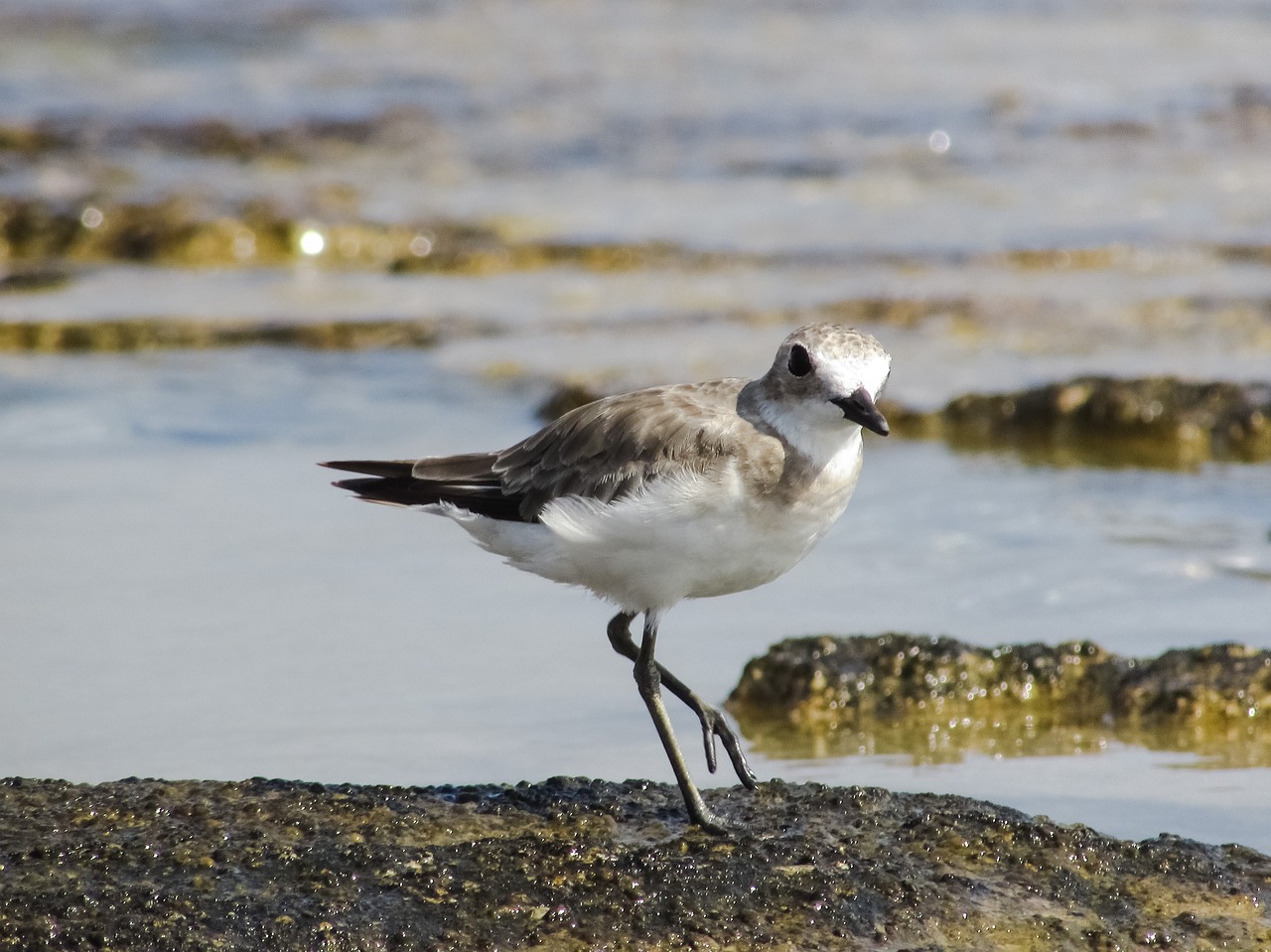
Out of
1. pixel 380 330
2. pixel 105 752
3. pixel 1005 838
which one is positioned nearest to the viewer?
pixel 1005 838

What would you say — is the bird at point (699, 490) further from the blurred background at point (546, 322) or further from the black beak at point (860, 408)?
the blurred background at point (546, 322)

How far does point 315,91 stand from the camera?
61.4 ft

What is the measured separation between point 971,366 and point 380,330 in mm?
3610

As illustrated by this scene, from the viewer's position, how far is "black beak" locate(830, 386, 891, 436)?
3.94m

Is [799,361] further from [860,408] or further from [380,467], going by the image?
[380,467]

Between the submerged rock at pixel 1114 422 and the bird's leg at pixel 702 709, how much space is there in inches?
155

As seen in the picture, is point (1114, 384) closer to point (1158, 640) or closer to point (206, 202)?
point (1158, 640)

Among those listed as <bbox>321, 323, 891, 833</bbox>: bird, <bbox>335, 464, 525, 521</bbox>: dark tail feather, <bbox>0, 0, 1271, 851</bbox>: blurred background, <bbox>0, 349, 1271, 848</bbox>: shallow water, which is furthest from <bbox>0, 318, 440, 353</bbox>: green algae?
<bbox>321, 323, 891, 833</bbox>: bird

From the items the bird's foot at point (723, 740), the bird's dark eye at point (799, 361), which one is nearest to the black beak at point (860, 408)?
the bird's dark eye at point (799, 361)

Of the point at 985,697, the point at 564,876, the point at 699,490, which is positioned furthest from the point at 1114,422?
the point at 564,876

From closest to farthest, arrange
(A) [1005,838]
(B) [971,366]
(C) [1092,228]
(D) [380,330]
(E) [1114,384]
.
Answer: (A) [1005,838] → (E) [1114,384] → (B) [971,366] → (D) [380,330] → (C) [1092,228]

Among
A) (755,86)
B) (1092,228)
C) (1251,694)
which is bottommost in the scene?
(1251,694)

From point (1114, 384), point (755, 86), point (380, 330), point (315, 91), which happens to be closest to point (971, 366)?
point (1114, 384)

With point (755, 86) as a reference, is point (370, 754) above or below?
below
